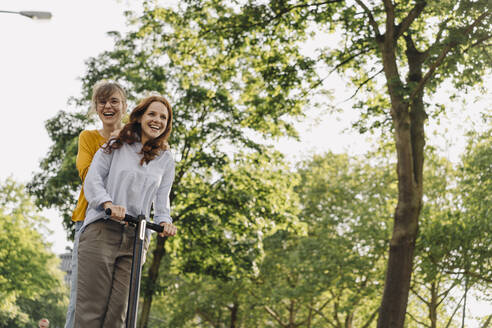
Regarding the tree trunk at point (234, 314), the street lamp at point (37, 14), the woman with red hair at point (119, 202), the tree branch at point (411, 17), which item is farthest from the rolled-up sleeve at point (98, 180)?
the tree trunk at point (234, 314)

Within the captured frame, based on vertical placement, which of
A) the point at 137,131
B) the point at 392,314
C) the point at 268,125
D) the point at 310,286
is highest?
the point at 268,125

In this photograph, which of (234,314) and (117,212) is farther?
(234,314)

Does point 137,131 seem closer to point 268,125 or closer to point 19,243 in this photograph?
point 268,125

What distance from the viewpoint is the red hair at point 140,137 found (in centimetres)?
392

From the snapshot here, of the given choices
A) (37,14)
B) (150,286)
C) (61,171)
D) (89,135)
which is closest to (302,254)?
(150,286)

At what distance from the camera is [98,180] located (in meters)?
3.75

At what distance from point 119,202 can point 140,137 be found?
0.55 m

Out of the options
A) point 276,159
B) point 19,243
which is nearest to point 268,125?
point 276,159

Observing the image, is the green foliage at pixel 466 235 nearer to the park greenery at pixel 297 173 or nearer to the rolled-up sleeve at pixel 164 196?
the park greenery at pixel 297 173

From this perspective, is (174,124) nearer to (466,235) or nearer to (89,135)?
(466,235)

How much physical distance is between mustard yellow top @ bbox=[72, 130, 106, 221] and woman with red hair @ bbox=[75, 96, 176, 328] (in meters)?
0.31

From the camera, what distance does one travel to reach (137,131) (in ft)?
13.4

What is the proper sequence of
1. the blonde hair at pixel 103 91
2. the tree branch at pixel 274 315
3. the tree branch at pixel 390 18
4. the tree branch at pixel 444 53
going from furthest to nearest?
the tree branch at pixel 274 315 < the tree branch at pixel 390 18 < the tree branch at pixel 444 53 < the blonde hair at pixel 103 91

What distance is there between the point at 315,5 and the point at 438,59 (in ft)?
13.9
